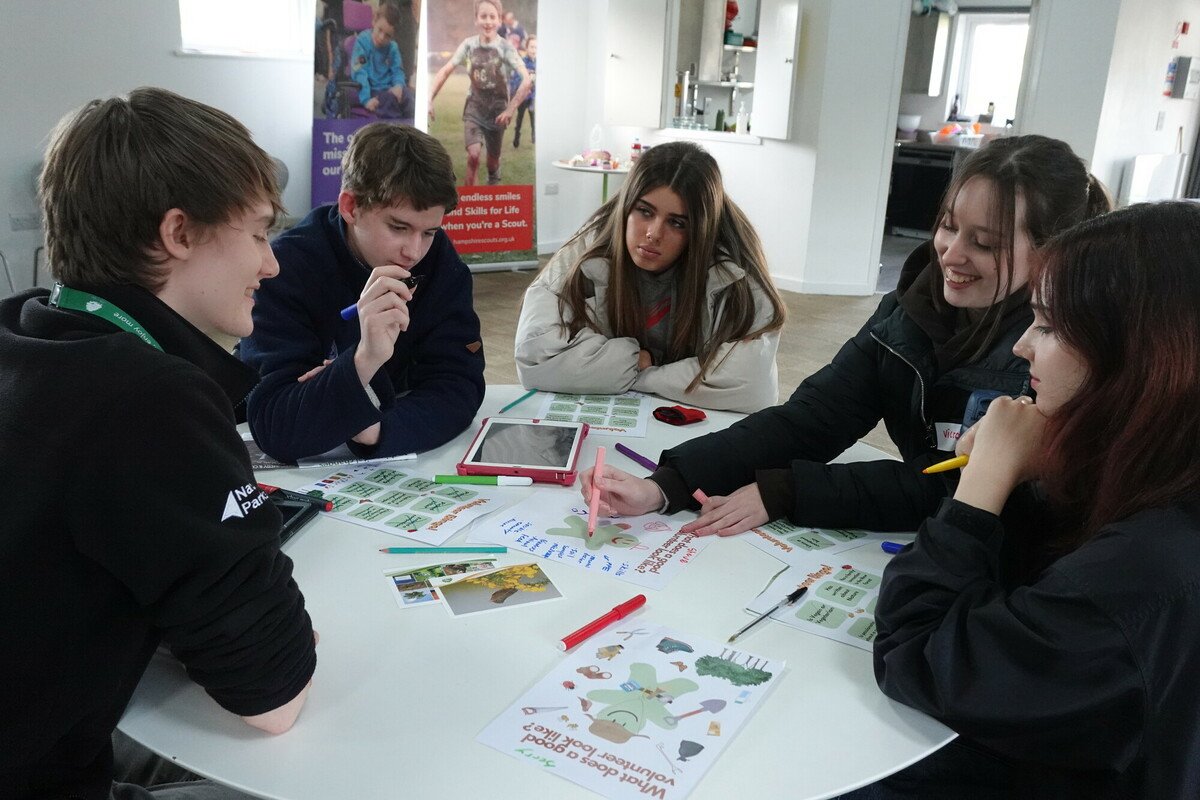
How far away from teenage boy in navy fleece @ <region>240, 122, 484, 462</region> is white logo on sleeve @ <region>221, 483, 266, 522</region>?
0.59 m

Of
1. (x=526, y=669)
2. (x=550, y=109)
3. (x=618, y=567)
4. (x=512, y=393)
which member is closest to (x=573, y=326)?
(x=512, y=393)

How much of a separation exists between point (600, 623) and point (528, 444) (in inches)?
21.7

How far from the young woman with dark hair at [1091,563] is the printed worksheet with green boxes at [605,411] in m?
0.77

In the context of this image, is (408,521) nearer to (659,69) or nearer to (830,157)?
(830,157)

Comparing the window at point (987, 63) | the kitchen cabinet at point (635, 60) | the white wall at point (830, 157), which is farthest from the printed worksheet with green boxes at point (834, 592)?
the window at point (987, 63)

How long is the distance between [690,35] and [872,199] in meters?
1.76

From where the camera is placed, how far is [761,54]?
5938mm

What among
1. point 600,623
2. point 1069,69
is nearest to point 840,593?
point 600,623

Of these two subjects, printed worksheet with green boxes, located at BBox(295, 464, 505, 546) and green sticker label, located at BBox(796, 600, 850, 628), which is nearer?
green sticker label, located at BBox(796, 600, 850, 628)

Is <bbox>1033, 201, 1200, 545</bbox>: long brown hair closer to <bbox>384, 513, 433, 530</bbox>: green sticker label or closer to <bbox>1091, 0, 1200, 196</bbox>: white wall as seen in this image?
<bbox>384, 513, 433, 530</bbox>: green sticker label

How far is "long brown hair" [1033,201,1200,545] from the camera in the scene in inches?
34.3

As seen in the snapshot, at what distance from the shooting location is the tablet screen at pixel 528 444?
4.83ft

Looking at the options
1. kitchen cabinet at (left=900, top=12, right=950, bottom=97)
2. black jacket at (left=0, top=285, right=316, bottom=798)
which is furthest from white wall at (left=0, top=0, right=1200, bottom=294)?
black jacket at (left=0, top=285, right=316, bottom=798)

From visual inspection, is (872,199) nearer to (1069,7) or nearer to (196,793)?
(1069,7)
